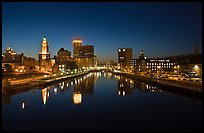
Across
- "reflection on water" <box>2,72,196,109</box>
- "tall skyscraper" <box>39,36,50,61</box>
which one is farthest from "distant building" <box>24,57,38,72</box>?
"reflection on water" <box>2,72,196,109</box>

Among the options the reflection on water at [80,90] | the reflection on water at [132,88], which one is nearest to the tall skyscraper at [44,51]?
the reflection on water at [80,90]

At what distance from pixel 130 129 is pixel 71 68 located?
98.8 metres

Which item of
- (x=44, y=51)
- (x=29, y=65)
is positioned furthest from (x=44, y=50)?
(x=29, y=65)

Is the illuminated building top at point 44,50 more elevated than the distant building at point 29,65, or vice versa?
the illuminated building top at point 44,50

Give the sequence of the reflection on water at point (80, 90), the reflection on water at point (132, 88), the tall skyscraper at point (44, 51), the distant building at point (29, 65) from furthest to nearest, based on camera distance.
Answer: the tall skyscraper at point (44, 51) < the distant building at point (29, 65) < the reflection on water at point (132, 88) < the reflection on water at point (80, 90)

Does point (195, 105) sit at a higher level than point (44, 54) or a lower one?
lower

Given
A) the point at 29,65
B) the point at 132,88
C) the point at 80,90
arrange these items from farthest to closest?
the point at 29,65 → the point at 132,88 → the point at 80,90

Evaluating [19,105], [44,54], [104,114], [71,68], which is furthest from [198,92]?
[44,54]

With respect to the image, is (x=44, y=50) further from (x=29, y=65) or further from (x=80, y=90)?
(x=80, y=90)

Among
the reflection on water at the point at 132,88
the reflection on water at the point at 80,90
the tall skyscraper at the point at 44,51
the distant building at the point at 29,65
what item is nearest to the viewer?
the reflection on water at the point at 80,90

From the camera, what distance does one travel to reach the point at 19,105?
1123 inches

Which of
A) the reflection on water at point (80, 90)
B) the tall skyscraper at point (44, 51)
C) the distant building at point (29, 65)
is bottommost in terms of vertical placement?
the reflection on water at point (80, 90)

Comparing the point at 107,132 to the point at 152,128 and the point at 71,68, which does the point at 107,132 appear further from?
the point at 71,68

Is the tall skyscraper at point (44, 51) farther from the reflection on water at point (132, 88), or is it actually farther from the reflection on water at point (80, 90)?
the reflection on water at point (132, 88)
